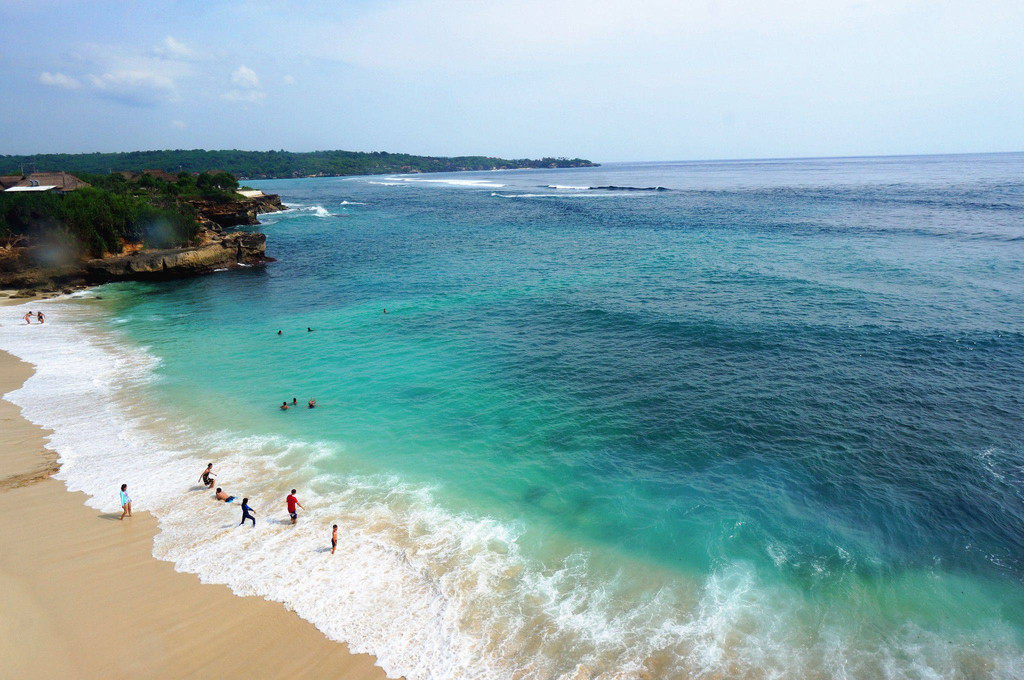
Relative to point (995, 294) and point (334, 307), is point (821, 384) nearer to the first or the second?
point (995, 294)

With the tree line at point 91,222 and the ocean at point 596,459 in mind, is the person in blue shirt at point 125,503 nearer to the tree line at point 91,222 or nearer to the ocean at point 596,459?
the ocean at point 596,459

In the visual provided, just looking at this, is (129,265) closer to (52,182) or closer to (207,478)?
(52,182)

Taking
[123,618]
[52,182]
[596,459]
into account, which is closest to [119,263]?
[52,182]

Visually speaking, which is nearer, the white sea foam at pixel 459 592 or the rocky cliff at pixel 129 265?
the white sea foam at pixel 459 592

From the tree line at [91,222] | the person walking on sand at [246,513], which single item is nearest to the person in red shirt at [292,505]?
the person walking on sand at [246,513]

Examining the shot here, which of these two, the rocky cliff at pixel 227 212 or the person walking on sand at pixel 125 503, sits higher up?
the rocky cliff at pixel 227 212

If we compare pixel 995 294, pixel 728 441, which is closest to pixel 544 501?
pixel 728 441

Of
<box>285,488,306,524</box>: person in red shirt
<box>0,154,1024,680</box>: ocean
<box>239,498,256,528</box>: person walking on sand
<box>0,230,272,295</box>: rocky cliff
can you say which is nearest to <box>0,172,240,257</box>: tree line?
<box>0,230,272,295</box>: rocky cliff
